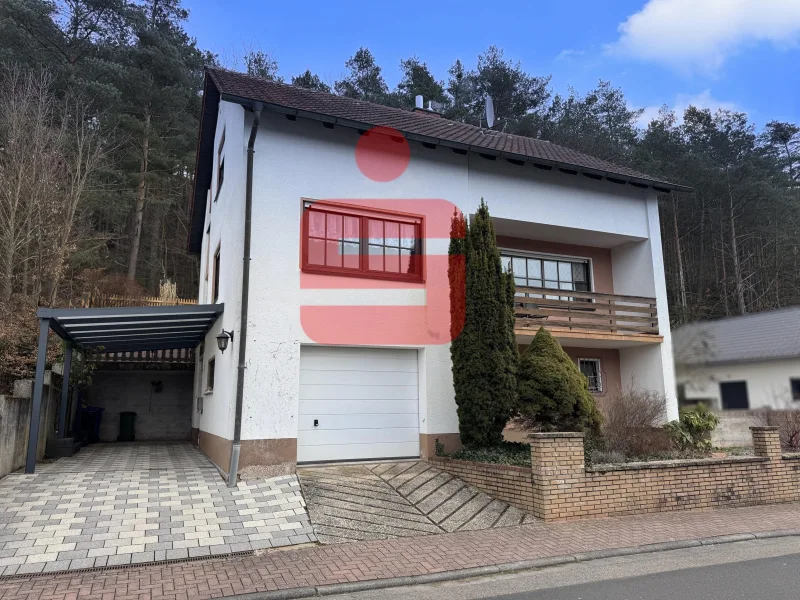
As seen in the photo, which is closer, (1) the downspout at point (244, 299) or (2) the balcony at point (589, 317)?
(1) the downspout at point (244, 299)

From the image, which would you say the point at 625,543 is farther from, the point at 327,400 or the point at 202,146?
the point at 202,146

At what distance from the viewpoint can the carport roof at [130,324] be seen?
9414 millimetres

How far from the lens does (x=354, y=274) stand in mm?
10281

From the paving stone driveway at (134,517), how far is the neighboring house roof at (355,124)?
6508 millimetres

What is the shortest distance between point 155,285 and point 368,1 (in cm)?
1824

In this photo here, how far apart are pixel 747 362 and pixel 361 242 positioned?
295 inches

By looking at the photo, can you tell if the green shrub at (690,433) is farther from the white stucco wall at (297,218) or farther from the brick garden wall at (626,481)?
the white stucco wall at (297,218)

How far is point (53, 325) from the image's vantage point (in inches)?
388

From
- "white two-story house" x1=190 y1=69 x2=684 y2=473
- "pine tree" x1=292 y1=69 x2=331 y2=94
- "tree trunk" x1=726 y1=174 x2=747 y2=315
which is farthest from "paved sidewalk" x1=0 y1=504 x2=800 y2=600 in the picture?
"pine tree" x1=292 y1=69 x2=331 y2=94

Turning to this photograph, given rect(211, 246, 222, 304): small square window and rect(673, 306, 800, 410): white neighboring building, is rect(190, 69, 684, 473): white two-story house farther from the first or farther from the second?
rect(673, 306, 800, 410): white neighboring building

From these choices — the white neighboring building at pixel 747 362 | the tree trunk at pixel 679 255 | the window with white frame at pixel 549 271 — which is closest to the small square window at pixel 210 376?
the window with white frame at pixel 549 271

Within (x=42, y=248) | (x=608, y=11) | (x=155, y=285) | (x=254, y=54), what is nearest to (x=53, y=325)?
(x=42, y=248)

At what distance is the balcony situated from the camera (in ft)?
39.8

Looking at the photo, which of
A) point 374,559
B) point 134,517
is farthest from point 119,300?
point 374,559
